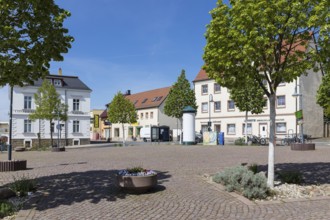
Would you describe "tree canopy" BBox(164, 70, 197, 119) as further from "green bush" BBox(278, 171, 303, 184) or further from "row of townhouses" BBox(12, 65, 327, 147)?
"green bush" BBox(278, 171, 303, 184)

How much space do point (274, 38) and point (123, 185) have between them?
527 cm

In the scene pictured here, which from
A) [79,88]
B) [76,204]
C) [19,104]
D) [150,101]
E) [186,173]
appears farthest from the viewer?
[150,101]

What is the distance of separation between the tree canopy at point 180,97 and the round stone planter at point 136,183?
1296 inches

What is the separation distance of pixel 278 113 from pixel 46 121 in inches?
1199

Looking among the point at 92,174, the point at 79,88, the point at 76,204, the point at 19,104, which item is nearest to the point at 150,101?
the point at 79,88

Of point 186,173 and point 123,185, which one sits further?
point 186,173

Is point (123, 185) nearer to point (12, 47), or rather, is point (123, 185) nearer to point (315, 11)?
point (12, 47)

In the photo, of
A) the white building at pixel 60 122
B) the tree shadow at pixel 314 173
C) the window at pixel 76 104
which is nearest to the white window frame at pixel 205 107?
the white building at pixel 60 122

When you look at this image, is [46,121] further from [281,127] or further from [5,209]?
[5,209]

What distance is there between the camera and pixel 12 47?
8031 mm

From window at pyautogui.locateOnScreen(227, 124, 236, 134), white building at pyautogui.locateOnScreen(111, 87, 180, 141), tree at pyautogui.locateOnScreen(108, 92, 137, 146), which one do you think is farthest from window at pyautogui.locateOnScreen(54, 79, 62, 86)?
window at pyautogui.locateOnScreen(227, 124, 236, 134)

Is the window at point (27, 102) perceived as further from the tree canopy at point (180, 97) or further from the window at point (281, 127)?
the window at point (281, 127)

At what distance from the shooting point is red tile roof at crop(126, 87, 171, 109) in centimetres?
6662

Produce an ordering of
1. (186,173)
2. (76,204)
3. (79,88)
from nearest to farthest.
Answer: (76,204)
(186,173)
(79,88)
